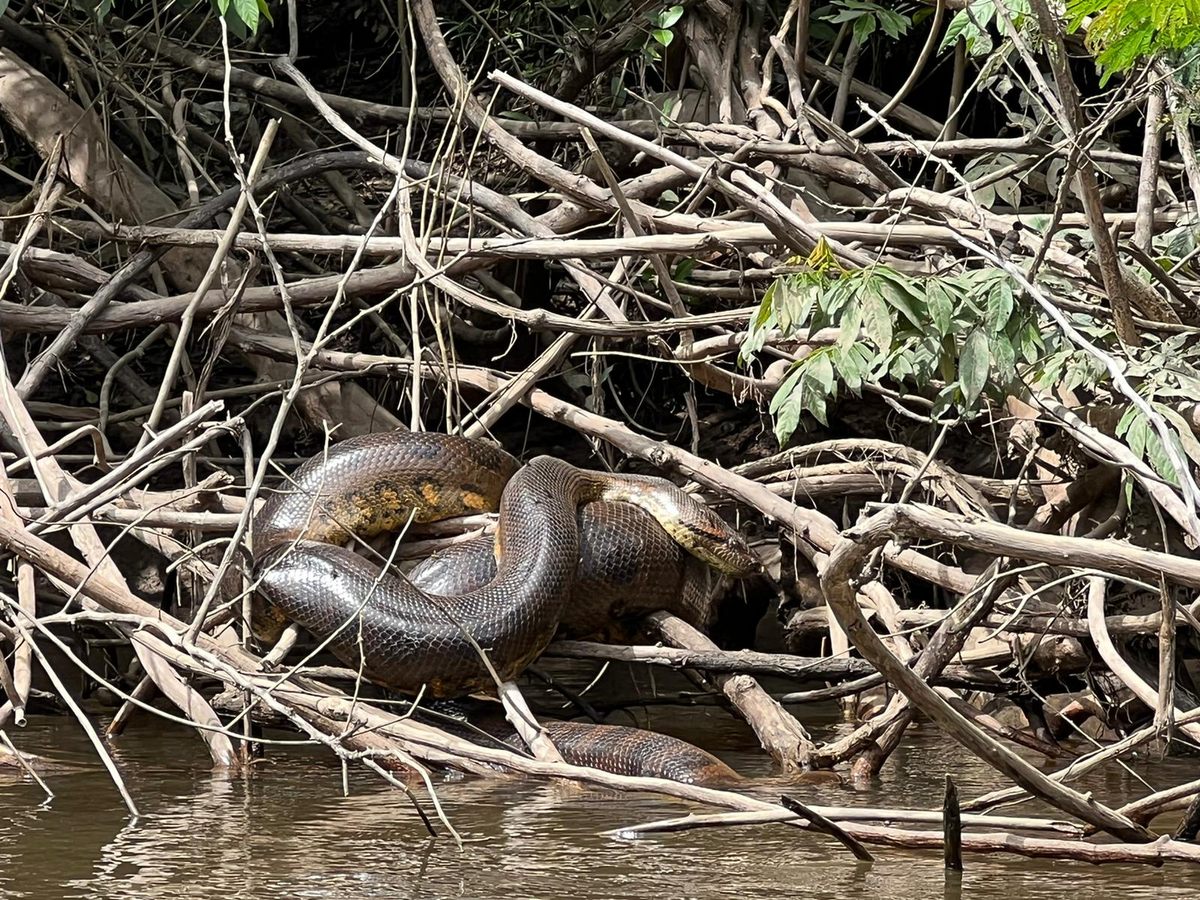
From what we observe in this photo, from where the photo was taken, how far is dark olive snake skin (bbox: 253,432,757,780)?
5402 millimetres

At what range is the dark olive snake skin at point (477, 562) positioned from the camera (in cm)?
540

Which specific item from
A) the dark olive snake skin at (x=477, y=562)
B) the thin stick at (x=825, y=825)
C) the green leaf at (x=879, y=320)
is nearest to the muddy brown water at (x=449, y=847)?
the thin stick at (x=825, y=825)

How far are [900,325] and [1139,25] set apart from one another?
1.02 metres

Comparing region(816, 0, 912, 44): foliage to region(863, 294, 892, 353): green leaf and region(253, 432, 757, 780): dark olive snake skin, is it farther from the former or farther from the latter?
region(863, 294, 892, 353): green leaf

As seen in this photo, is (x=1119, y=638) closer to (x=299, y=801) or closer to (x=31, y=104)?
(x=299, y=801)

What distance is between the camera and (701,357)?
6406 millimetres

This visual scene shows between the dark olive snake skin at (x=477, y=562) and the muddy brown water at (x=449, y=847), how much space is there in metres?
0.40

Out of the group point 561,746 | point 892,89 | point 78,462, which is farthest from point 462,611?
point 892,89

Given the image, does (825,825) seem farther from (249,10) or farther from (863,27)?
(863,27)

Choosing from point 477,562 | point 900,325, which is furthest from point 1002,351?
point 477,562

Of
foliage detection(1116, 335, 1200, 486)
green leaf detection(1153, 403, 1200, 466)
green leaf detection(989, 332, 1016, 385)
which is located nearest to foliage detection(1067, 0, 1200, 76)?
green leaf detection(989, 332, 1016, 385)

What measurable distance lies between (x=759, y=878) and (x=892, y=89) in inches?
235

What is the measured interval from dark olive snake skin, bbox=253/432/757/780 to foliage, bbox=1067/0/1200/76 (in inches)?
98.2

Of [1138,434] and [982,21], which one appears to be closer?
[1138,434]
